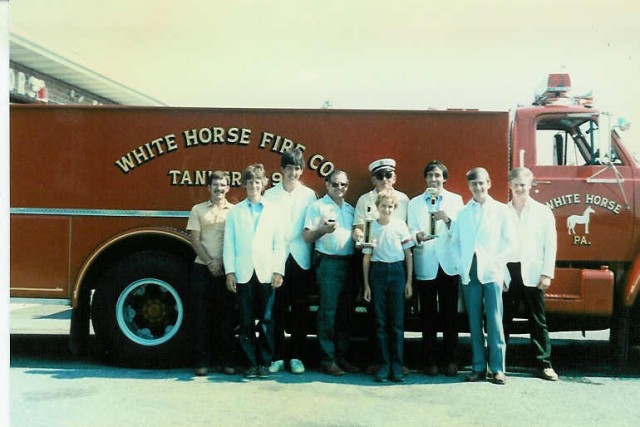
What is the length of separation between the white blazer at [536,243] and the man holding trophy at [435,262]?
2.00ft

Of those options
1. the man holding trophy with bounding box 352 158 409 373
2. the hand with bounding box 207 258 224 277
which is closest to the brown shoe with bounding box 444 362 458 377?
the man holding trophy with bounding box 352 158 409 373

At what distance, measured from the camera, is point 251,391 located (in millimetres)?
6031

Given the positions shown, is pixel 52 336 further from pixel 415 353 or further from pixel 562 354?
pixel 562 354

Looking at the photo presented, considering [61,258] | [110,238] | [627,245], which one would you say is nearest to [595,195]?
[627,245]

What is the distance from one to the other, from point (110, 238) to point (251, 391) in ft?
7.04

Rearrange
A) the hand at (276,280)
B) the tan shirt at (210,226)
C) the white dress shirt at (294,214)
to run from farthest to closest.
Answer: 1. the white dress shirt at (294,214)
2. the tan shirt at (210,226)
3. the hand at (276,280)

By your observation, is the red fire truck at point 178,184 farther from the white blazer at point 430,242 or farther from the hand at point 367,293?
the hand at point 367,293

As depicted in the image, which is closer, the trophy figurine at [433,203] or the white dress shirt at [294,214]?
the trophy figurine at [433,203]

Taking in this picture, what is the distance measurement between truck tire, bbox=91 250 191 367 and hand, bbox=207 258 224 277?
39 cm

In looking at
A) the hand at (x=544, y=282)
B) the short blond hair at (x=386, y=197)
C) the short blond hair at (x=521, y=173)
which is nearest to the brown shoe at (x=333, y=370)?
the short blond hair at (x=386, y=197)

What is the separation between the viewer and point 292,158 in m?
6.68

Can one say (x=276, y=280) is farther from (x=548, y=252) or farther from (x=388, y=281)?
(x=548, y=252)

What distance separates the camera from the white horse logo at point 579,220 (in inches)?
278

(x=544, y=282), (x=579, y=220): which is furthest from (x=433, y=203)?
(x=579, y=220)
